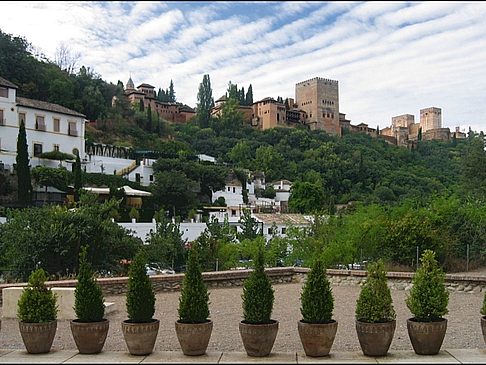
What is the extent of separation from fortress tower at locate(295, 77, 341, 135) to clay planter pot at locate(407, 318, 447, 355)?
108 m

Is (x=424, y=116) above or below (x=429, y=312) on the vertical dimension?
above

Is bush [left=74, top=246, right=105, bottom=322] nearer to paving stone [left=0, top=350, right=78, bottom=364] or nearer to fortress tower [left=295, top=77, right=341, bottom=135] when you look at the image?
paving stone [left=0, top=350, right=78, bottom=364]

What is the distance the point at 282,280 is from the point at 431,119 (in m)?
134

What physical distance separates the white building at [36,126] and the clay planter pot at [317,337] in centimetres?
4224

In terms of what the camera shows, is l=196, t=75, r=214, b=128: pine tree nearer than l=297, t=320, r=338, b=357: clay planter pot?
No

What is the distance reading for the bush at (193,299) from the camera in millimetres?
6887

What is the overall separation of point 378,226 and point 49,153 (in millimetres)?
35899

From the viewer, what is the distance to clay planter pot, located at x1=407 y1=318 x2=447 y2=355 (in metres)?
6.64

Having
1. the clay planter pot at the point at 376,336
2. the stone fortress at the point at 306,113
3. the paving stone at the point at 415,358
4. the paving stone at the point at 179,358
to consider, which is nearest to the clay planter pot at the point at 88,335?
the paving stone at the point at 179,358

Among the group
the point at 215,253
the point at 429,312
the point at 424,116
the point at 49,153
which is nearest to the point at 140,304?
the point at 429,312

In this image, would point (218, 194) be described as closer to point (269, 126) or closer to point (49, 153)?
point (49, 153)

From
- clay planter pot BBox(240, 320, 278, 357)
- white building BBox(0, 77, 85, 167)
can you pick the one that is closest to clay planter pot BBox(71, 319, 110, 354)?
clay planter pot BBox(240, 320, 278, 357)

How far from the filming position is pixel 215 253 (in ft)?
72.4

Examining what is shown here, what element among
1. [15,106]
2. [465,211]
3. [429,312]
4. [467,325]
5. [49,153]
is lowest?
[467,325]
